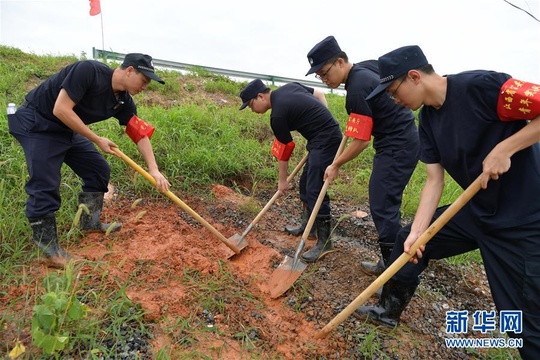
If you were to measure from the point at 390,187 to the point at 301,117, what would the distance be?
1.13 metres

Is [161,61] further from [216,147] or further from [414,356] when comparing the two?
[414,356]

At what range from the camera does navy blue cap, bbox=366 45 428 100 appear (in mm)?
1967

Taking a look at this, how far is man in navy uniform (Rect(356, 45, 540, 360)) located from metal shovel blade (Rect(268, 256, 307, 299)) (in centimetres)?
112

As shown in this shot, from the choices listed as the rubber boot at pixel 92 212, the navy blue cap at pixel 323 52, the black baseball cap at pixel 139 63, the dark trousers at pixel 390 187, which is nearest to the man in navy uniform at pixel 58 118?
the black baseball cap at pixel 139 63

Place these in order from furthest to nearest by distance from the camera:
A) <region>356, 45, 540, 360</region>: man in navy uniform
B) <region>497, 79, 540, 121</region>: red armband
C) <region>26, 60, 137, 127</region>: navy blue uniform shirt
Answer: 1. <region>26, 60, 137, 127</region>: navy blue uniform shirt
2. <region>356, 45, 540, 360</region>: man in navy uniform
3. <region>497, 79, 540, 121</region>: red armband

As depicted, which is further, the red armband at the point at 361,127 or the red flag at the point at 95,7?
the red flag at the point at 95,7

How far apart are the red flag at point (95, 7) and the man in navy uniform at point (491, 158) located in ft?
21.6

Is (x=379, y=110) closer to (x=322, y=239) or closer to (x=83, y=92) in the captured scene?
(x=322, y=239)

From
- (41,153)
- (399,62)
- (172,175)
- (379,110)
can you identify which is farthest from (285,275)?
(41,153)

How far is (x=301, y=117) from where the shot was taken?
11.4ft

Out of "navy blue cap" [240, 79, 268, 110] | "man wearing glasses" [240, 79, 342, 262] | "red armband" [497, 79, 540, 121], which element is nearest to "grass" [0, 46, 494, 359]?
"man wearing glasses" [240, 79, 342, 262]

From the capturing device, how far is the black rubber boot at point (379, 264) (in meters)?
2.96

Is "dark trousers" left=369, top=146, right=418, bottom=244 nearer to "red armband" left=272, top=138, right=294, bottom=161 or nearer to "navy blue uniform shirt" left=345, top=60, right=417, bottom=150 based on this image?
"navy blue uniform shirt" left=345, top=60, right=417, bottom=150

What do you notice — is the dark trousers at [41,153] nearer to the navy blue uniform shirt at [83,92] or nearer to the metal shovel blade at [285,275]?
the navy blue uniform shirt at [83,92]
